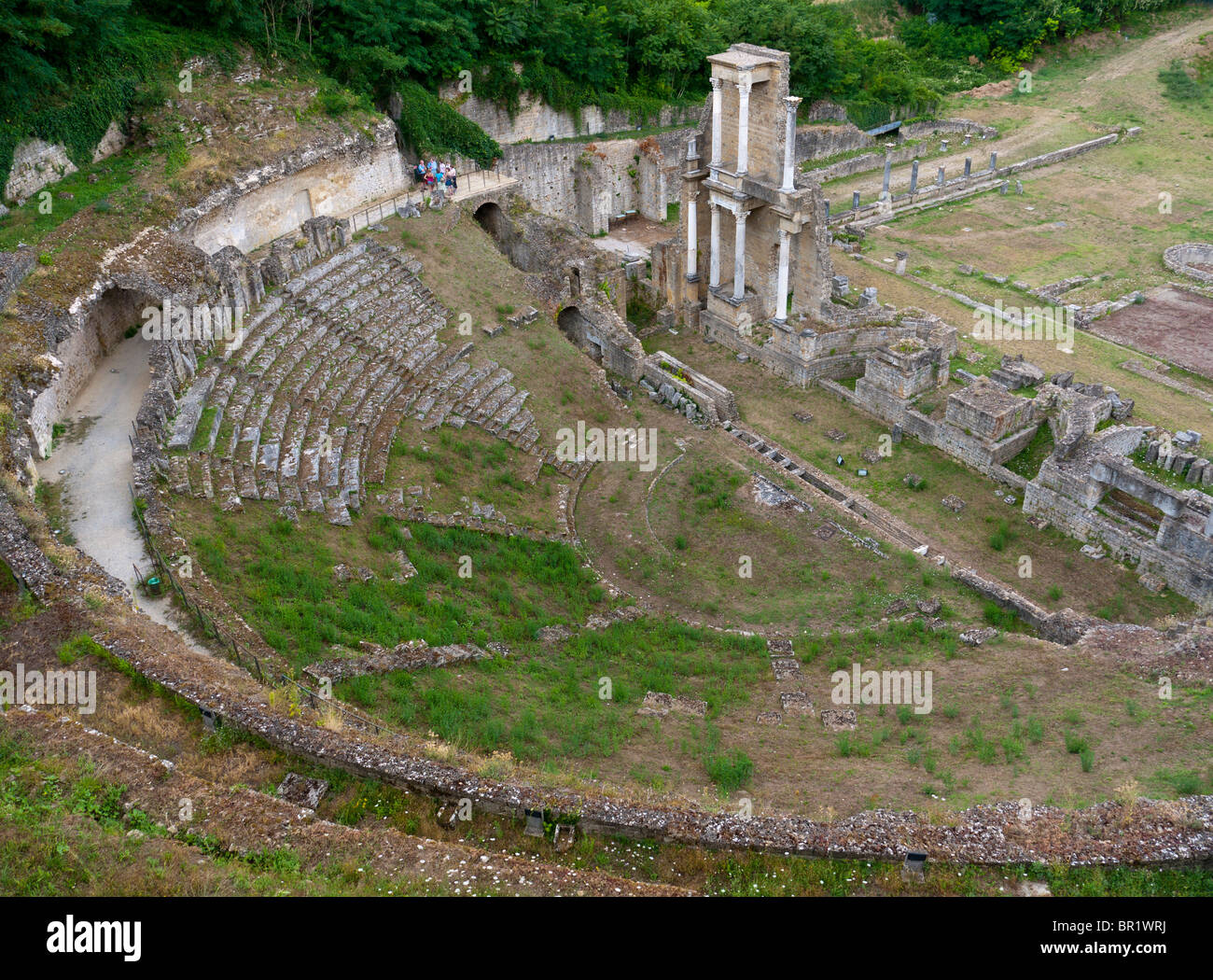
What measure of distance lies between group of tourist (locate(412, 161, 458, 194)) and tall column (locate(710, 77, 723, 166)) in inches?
370

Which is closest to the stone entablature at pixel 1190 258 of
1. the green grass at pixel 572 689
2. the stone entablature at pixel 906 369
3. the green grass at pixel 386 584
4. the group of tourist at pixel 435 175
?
the stone entablature at pixel 906 369

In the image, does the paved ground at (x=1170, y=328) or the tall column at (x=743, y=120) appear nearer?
the tall column at (x=743, y=120)

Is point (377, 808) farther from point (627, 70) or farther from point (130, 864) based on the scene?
point (627, 70)

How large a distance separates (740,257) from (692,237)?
2.29 meters

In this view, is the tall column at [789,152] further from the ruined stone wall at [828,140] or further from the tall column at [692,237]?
the ruined stone wall at [828,140]

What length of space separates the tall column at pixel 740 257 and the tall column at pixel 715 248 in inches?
23.1

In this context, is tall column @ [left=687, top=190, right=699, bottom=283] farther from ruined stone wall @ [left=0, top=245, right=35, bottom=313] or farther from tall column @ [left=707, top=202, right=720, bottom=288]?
ruined stone wall @ [left=0, top=245, right=35, bottom=313]

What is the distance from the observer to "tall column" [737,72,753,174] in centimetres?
2859

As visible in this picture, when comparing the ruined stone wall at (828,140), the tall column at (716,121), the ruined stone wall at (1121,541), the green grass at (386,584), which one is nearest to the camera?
the green grass at (386,584)

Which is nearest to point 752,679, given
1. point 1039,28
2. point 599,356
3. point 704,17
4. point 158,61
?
point 599,356

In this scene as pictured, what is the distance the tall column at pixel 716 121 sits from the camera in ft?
97.5

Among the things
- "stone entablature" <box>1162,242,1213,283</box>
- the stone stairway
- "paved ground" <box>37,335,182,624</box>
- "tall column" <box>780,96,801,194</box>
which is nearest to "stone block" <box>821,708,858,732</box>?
the stone stairway

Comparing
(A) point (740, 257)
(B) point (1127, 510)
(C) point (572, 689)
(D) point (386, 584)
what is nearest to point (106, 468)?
(D) point (386, 584)

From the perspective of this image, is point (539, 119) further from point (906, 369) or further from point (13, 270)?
point (13, 270)
